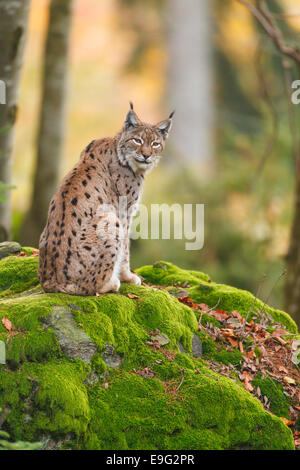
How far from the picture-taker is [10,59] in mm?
7902

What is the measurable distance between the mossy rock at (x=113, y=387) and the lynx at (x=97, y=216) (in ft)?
0.75

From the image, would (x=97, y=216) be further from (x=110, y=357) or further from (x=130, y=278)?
(x=110, y=357)

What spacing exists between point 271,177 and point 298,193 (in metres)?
5.30

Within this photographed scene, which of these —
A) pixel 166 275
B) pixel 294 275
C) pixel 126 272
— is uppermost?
→ pixel 126 272

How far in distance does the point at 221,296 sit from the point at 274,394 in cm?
133

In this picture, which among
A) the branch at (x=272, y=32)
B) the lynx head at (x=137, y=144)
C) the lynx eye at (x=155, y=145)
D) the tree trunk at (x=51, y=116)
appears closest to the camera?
the lynx head at (x=137, y=144)

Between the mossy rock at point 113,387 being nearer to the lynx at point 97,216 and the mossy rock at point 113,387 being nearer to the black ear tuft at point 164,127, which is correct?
the lynx at point 97,216

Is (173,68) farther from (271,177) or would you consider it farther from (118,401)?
(118,401)

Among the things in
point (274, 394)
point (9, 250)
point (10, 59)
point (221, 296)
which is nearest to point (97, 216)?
point (221, 296)

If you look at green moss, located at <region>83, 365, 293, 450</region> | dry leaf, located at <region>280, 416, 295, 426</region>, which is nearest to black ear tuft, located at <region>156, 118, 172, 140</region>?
green moss, located at <region>83, 365, 293, 450</region>

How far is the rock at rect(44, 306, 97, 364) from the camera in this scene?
4.76m

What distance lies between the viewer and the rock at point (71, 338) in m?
4.76

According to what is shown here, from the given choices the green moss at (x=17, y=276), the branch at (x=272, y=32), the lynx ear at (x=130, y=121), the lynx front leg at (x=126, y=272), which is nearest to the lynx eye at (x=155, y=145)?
the lynx ear at (x=130, y=121)
